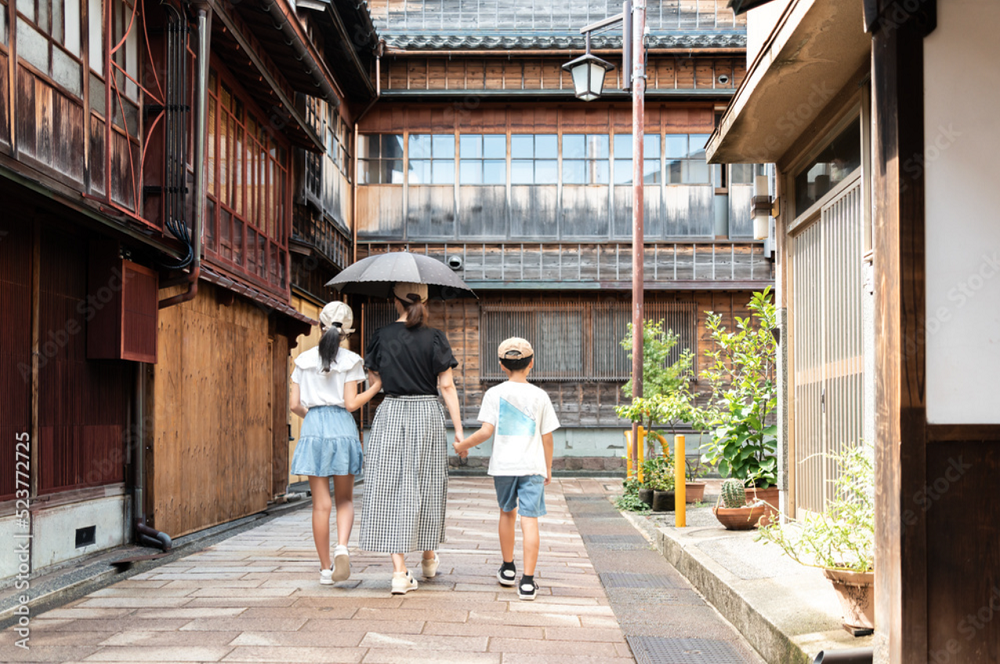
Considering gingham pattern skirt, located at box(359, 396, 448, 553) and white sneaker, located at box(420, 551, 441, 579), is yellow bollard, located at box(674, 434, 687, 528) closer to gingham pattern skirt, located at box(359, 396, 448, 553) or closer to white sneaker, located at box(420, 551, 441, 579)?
white sneaker, located at box(420, 551, 441, 579)

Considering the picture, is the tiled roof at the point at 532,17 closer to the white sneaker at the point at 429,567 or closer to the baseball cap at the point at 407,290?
the baseball cap at the point at 407,290

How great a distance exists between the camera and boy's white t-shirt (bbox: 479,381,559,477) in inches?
264

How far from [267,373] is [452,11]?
1208cm

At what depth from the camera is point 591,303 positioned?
22.3 m

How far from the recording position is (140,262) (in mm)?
9391

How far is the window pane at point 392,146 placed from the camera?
22.6 m

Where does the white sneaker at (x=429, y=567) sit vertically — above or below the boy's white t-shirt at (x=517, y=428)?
below

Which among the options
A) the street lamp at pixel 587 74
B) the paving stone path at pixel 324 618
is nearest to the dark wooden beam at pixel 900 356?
the paving stone path at pixel 324 618

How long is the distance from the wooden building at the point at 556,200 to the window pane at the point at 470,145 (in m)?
0.05

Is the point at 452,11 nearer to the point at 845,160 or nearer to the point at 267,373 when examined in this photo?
the point at 267,373

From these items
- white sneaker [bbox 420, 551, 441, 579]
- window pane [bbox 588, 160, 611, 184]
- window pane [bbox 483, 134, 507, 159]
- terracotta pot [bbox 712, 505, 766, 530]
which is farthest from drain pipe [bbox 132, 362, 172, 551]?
window pane [bbox 588, 160, 611, 184]

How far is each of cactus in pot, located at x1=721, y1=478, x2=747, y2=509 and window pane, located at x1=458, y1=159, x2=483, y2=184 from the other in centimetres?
1456

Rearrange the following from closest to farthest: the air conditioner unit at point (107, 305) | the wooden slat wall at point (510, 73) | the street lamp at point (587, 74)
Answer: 1. the air conditioner unit at point (107, 305)
2. the street lamp at point (587, 74)
3. the wooden slat wall at point (510, 73)

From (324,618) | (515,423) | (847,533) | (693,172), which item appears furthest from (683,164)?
(847,533)
